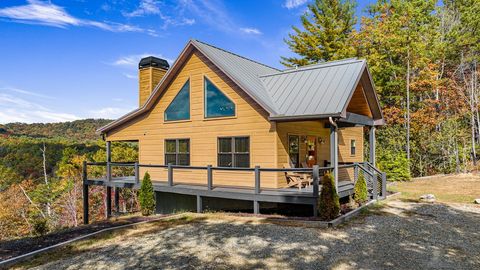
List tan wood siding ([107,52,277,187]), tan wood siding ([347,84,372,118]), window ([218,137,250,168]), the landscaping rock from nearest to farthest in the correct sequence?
tan wood siding ([107,52,277,187]) → window ([218,137,250,168]) → the landscaping rock → tan wood siding ([347,84,372,118])

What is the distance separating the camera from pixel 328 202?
982 centimetres

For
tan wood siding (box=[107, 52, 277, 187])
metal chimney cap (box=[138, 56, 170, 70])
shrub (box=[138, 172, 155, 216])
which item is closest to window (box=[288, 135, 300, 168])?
tan wood siding (box=[107, 52, 277, 187])

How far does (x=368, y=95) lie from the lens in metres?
14.9

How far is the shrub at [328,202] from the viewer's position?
32.1ft

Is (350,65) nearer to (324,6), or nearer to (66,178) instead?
(324,6)

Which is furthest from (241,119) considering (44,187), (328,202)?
(44,187)

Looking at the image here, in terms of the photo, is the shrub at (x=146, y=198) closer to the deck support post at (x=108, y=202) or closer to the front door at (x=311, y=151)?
the deck support post at (x=108, y=202)

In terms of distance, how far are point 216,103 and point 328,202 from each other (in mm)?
6799

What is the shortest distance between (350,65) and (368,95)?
83.6 inches

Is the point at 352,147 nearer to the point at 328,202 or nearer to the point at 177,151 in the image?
the point at 177,151

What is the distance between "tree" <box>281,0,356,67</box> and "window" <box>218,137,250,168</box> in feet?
59.8

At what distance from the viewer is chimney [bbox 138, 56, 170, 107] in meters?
18.3

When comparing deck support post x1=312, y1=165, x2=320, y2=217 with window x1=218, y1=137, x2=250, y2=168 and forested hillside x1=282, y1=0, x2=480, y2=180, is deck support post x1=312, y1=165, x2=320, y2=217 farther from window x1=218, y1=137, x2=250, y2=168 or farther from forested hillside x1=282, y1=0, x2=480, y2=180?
forested hillside x1=282, y1=0, x2=480, y2=180

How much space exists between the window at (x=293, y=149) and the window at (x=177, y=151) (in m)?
4.79
